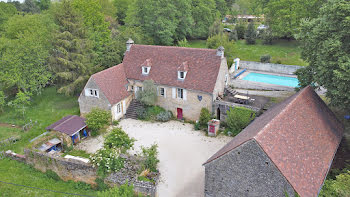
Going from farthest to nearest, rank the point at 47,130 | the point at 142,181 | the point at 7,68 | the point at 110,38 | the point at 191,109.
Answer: the point at 110,38, the point at 7,68, the point at 191,109, the point at 47,130, the point at 142,181

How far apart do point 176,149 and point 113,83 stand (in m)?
11.8

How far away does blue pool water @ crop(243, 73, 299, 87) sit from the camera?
41.1 m

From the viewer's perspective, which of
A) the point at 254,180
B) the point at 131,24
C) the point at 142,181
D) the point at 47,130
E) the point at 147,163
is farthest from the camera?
the point at 131,24

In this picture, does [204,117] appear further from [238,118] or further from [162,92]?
[162,92]

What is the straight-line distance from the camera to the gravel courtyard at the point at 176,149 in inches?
871

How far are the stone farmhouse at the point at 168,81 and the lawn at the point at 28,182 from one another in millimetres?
10592

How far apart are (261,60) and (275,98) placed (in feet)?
49.4

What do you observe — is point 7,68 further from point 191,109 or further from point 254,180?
point 254,180

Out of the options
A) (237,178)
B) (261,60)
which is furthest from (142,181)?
(261,60)

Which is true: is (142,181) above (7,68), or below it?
below

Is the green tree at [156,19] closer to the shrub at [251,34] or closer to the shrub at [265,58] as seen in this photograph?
the shrub at [251,34]

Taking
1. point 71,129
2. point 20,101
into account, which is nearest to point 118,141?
point 71,129

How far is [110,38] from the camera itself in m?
41.5

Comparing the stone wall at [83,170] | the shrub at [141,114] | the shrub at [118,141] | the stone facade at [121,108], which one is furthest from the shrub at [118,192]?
the shrub at [141,114]
